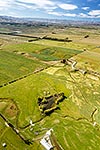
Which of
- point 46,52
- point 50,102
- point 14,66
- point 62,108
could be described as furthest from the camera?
point 46,52

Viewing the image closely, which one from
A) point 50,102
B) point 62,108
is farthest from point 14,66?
point 62,108

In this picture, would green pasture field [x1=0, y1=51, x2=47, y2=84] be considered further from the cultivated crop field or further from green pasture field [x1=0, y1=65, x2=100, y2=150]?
green pasture field [x1=0, y1=65, x2=100, y2=150]

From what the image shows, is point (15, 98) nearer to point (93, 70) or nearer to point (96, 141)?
point (96, 141)

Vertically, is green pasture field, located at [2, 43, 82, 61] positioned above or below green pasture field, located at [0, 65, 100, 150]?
above

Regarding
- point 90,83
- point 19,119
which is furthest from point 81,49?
point 19,119

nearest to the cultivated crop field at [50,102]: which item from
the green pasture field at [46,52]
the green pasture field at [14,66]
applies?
the green pasture field at [14,66]

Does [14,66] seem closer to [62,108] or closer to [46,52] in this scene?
[46,52]

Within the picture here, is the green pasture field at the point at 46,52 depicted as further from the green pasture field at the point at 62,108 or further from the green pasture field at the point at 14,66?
the green pasture field at the point at 62,108

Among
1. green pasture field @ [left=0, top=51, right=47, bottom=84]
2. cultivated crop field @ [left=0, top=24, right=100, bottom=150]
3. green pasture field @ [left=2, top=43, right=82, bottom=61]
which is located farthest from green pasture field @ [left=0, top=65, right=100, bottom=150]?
green pasture field @ [left=2, top=43, right=82, bottom=61]

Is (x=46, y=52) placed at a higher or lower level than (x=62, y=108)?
higher
